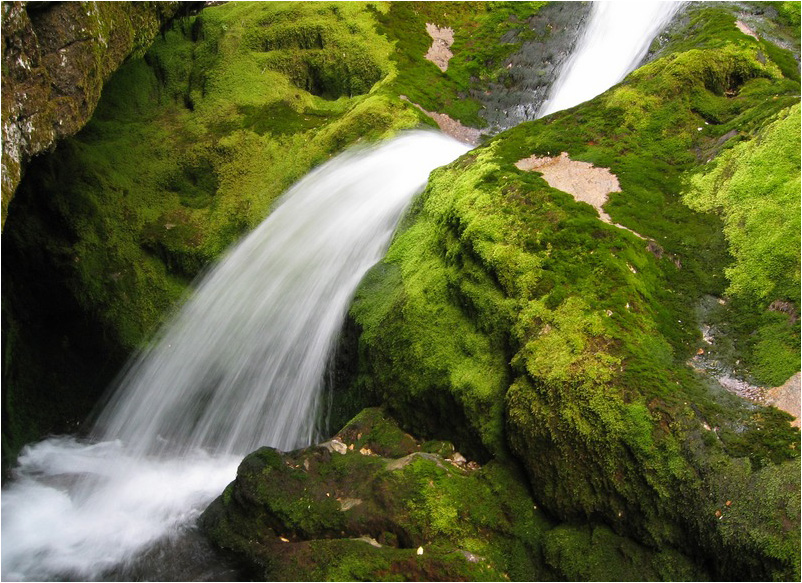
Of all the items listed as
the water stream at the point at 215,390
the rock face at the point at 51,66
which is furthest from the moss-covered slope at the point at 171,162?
the water stream at the point at 215,390

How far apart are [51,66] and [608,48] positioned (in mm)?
11994

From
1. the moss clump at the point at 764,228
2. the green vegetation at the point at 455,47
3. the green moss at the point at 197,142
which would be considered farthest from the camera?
the green vegetation at the point at 455,47

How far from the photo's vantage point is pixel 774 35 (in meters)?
12.7

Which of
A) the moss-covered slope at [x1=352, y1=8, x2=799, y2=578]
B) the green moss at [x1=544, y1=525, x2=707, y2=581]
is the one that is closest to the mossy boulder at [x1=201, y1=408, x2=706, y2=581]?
the green moss at [x1=544, y1=525, x2=707, y2=581]

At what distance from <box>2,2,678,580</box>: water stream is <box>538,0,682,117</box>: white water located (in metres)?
3.96

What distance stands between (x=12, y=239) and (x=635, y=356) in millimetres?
11577

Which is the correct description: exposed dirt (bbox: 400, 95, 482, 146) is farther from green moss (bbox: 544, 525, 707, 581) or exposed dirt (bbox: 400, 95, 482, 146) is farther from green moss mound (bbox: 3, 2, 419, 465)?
green moss (bbox: 544, 525, 707, 581)

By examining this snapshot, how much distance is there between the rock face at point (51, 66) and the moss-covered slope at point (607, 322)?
16.8 ft

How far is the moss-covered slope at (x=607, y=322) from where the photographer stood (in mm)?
6301

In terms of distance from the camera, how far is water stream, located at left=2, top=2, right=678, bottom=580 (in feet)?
29.9

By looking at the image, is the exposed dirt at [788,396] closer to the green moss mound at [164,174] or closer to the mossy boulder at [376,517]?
the mossy boulder at [376,517]

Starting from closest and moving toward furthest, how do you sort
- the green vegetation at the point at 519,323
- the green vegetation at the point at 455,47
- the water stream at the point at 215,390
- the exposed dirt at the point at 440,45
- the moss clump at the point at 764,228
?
the green vegetation at the point at 519,323
the moss clump at the point at 764,228
the water stream at the point at 215,390
the green vegetation at the point at 455,47
the exposed dirt at the point at 440,45

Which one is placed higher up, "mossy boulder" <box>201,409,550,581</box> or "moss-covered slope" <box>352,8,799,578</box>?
"moss-covered slope" <box>352,8,799,578</box>

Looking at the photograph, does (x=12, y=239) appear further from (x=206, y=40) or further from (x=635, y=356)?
(x=635, y=356)
